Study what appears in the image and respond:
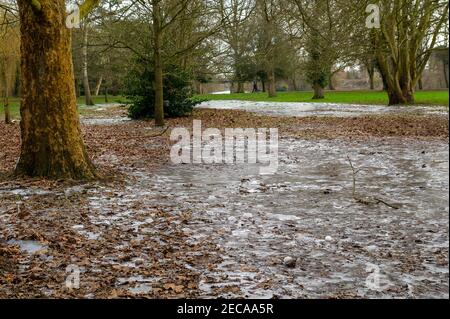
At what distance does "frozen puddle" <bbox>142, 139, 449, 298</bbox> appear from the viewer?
4320 mm

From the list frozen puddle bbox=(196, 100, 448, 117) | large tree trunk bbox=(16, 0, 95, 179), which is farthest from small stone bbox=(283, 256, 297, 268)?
frozen puddle bbox=(196, 100, 448, 117)

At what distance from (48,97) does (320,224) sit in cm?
498

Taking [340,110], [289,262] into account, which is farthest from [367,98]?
[289,262]

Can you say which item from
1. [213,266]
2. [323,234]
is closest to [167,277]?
[213,266]

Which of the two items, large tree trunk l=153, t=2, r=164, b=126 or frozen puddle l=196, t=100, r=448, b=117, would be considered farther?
frozen puddle l=196, t=100, r=448, b=117

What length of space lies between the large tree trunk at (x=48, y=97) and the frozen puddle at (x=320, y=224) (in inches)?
62.7

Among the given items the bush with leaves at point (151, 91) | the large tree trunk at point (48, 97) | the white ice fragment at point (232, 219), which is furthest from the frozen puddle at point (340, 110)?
the white ice fragment at point (232, 219)

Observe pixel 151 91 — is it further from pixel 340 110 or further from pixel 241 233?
pixel 241 233

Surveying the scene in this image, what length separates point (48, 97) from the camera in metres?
8.47

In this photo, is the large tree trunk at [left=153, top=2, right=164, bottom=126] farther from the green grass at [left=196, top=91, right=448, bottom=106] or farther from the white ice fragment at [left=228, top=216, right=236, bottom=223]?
the white ice fragment at [left=228, top=216, right=236, bottom=223]

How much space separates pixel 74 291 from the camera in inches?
165

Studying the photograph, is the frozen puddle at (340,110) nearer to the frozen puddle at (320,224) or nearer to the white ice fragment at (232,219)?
the frozen puddle at (320,224)

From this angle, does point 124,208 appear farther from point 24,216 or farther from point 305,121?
point 305,121

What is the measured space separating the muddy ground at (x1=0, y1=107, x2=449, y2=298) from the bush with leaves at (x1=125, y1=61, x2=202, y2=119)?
41.8 ft
